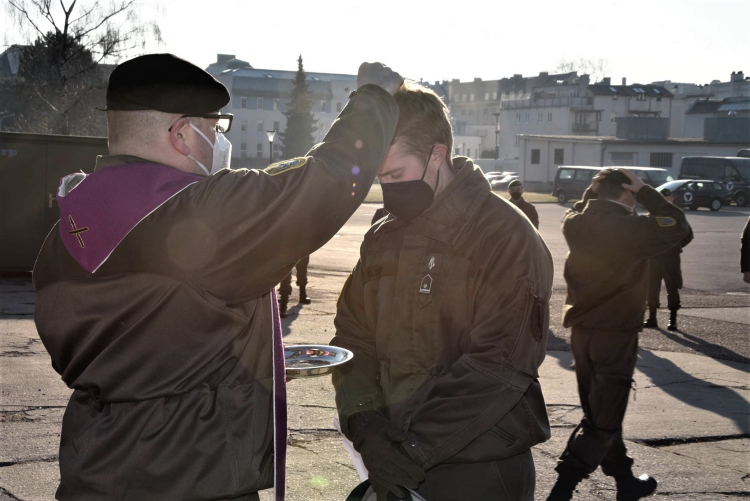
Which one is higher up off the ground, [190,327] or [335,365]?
[190,327]

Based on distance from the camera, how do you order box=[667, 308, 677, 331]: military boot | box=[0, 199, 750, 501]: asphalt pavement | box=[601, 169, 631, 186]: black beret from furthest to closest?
box=[667, 308, 677, 331]: military boot
box=[601, 169, 631, 186]: black beret
box=[0, 199, 750, 501]: asphalt pavement

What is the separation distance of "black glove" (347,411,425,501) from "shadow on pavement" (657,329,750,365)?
7774mm

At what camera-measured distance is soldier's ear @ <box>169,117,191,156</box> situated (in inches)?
83.9

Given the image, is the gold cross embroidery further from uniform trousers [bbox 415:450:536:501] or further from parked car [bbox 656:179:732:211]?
parked car [bbox 656:179:732:211]

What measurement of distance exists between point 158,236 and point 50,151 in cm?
1319

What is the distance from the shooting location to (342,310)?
303 centimetres

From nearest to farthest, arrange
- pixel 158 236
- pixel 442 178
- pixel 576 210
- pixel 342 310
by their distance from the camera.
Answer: pixel 158 236 < pixel 442 178 < pixel 342 310 < pixel 576 210

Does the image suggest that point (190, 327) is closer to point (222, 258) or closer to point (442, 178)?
point (222, 258)

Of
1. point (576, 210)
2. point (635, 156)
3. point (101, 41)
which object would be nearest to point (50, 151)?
point (576, 210)

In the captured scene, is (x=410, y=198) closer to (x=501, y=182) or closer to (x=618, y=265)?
(x=618, y=265)

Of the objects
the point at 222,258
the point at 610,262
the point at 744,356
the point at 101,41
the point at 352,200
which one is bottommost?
the point at 744,356

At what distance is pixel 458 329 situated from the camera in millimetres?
2621

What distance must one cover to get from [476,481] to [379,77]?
1271mm

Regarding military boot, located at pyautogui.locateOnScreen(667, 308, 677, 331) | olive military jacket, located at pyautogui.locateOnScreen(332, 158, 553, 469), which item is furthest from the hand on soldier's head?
military boot, located at pyautogui.locateOnScreen(667, 308, 677, 331)
